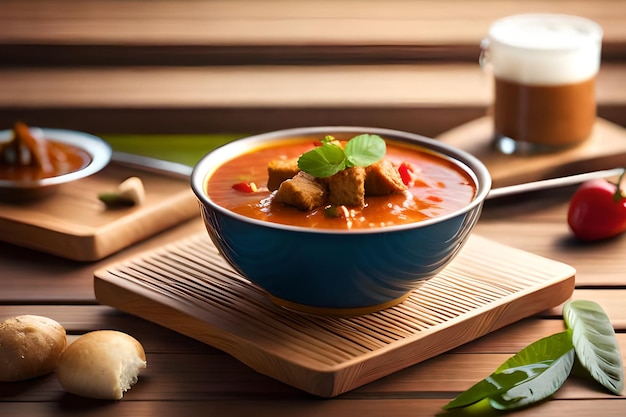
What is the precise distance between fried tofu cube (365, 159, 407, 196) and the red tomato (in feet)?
1.91

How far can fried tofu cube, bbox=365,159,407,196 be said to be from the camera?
5.06 ft

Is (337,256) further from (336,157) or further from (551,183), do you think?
(551,183)

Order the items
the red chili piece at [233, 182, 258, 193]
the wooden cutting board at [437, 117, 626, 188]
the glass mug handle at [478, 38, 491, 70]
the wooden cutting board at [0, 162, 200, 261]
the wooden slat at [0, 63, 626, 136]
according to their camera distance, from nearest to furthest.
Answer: the red chili piece at [233, 182, 258, 193] < the wooden cutting board at [0, 162, 200, 261] < the wooden cutting board at [437, 117, 626, 188] < the glass mug handle at [478, 38, 491, 70] < the wooden slat at [0, 63, 626, 136]

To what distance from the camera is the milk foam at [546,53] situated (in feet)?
7.45

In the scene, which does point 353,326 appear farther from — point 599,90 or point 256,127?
point 599,90

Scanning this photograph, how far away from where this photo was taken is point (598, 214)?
199 centimetres

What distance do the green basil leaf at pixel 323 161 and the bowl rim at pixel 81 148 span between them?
0.77 metres

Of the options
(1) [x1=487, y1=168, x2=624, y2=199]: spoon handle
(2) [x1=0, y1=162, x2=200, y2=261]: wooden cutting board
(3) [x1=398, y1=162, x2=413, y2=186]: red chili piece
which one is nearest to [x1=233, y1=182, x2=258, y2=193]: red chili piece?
(3) [x1=398, y1=162, x2=413, y2=186]: red chili piece

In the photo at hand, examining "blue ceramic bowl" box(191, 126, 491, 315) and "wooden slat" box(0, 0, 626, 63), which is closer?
"blue ceramic bowl" box(191, 126, 491, 315)

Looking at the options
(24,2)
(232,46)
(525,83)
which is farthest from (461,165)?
(24,2)

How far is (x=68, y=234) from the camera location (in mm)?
1921

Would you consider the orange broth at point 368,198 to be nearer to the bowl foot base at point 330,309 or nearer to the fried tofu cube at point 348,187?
the fried tofu cube at point 348,187

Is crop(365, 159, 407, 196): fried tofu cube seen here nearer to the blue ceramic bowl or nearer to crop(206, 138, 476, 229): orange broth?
crop(206, 138, 476, 229): orange broth

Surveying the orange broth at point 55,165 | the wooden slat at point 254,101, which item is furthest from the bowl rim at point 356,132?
the wooden slat at point 254,101
